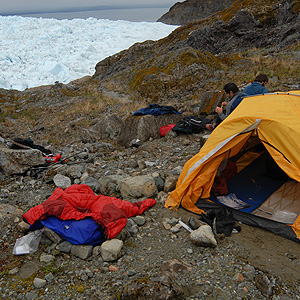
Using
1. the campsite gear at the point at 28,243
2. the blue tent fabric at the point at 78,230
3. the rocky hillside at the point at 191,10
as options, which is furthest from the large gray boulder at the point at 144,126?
the rocky hillside at the point at 191,10

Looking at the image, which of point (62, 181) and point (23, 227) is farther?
point (62, 181)

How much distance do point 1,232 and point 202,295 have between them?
285cm

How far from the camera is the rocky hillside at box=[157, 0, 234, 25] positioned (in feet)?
156

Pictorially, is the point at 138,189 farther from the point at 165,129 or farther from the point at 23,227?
the point at 165,129

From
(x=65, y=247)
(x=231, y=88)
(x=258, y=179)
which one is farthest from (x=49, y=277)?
(x=231, y=88)

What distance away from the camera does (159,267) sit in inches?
113

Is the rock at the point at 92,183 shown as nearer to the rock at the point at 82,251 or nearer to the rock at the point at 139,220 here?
the rock at the point at 139,220

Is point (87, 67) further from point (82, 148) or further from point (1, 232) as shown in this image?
point (1, 232)

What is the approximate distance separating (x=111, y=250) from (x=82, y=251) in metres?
0.39

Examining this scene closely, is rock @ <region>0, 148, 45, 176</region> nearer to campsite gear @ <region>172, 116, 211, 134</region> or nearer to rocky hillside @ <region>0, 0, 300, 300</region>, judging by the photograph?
rocky hillside @ <region>0, 0, 300, 300</region>

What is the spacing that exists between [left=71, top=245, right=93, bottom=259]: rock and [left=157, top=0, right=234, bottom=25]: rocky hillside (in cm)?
4875

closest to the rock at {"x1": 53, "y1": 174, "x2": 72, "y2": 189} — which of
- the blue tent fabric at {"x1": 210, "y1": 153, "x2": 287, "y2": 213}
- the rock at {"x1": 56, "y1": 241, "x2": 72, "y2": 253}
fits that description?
the rock at {"x1": 56, "y1": 241, "x2": 72, "y2": 253}

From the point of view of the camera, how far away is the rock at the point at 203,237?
312cm

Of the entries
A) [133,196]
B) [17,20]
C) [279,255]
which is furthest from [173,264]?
[17,20]
